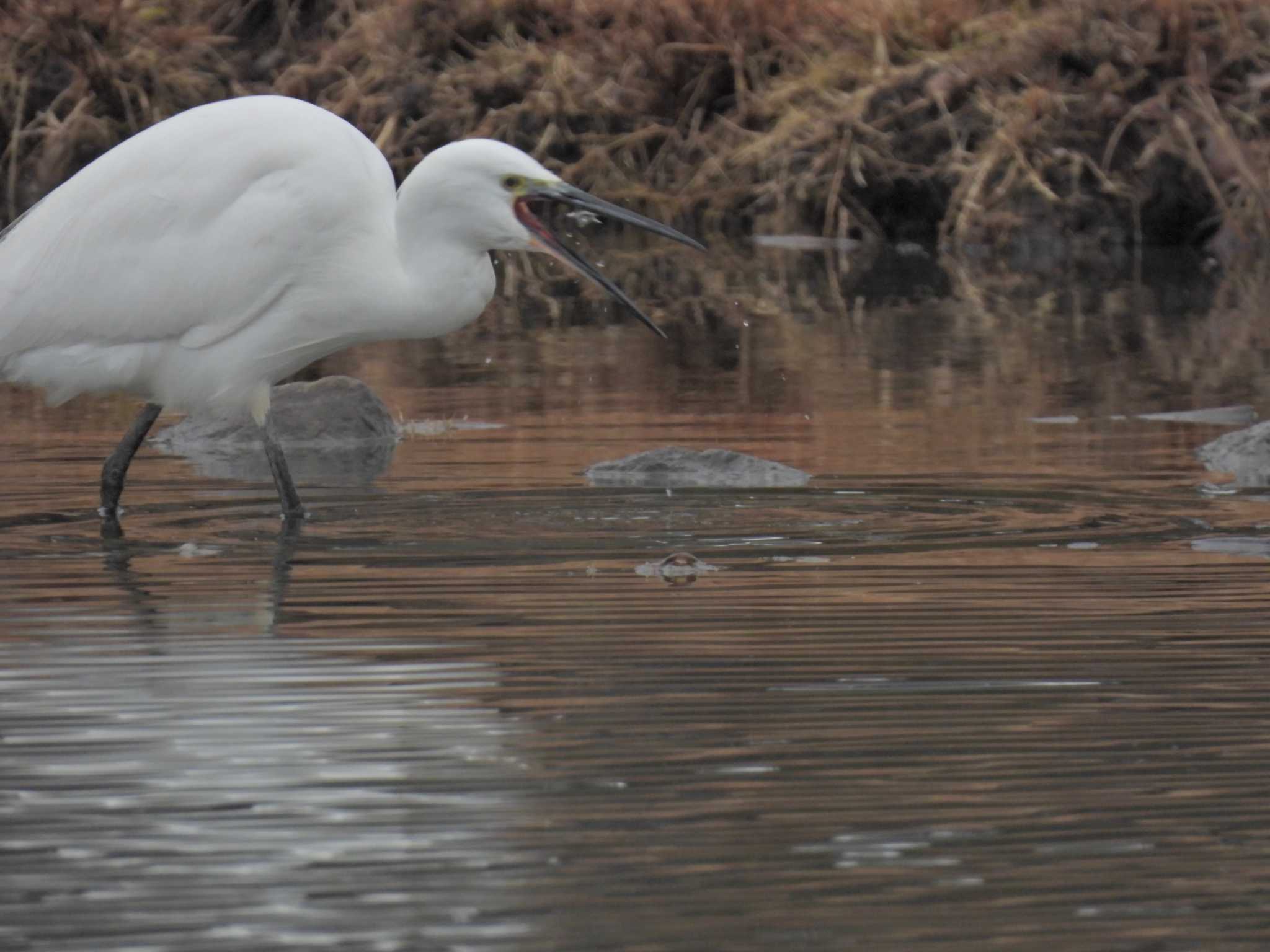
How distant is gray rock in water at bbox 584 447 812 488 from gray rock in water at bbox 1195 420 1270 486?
121 cm

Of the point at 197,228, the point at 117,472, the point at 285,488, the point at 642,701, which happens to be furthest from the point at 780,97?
the point at 642,701

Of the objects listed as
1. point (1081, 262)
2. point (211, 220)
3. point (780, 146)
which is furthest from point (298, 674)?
point (780, 146)

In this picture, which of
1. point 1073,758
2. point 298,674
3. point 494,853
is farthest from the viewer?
point 298,674

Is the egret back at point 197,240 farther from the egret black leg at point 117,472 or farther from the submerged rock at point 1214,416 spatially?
the submerged rock at point 1214,416

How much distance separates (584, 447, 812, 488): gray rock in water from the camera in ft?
25.7

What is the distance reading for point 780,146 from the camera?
19281mm

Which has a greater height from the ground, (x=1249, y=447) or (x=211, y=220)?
(x=211, y=220)

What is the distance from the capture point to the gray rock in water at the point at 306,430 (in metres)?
8.91

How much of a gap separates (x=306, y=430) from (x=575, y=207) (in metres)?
2.16

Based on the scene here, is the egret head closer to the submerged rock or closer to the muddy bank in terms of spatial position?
the submerged rock

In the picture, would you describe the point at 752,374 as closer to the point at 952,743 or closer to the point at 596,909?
the point at 952,743

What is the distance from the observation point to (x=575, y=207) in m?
7.24

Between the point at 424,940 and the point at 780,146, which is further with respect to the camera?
the point at 780,146

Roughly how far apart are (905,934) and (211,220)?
4.63 metres
